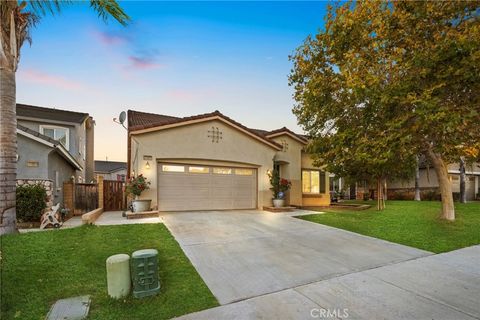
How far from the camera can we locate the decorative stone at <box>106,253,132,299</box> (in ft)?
12.6

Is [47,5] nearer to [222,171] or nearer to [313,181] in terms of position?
[222,171]

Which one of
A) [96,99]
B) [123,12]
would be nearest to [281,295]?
[123,12]

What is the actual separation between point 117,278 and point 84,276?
1.18 metres

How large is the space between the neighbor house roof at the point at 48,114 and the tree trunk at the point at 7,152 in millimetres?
10259

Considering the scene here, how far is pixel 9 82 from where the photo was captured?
21.0 feet

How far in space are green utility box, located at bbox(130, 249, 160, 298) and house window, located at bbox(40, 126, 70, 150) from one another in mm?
15094

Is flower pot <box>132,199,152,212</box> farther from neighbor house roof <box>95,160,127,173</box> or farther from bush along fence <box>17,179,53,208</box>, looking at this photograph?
neighbor house roof <box>95,160,127,173</box>

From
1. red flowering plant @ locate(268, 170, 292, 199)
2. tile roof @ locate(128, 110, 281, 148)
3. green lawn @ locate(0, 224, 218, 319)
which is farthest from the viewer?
red flowering plant @ locate(268, 170, 292, 199)

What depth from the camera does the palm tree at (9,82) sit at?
6125mm

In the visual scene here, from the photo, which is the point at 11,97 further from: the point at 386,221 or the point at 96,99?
the point at 386,221

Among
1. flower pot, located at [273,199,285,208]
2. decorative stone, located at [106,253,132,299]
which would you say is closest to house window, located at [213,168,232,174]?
flower pot, located at [273,199,285,208]

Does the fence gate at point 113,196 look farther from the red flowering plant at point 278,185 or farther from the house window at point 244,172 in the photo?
the red flowering plant at point 278,185

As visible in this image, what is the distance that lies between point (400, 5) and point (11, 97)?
39.5 ft

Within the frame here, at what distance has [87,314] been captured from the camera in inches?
135
